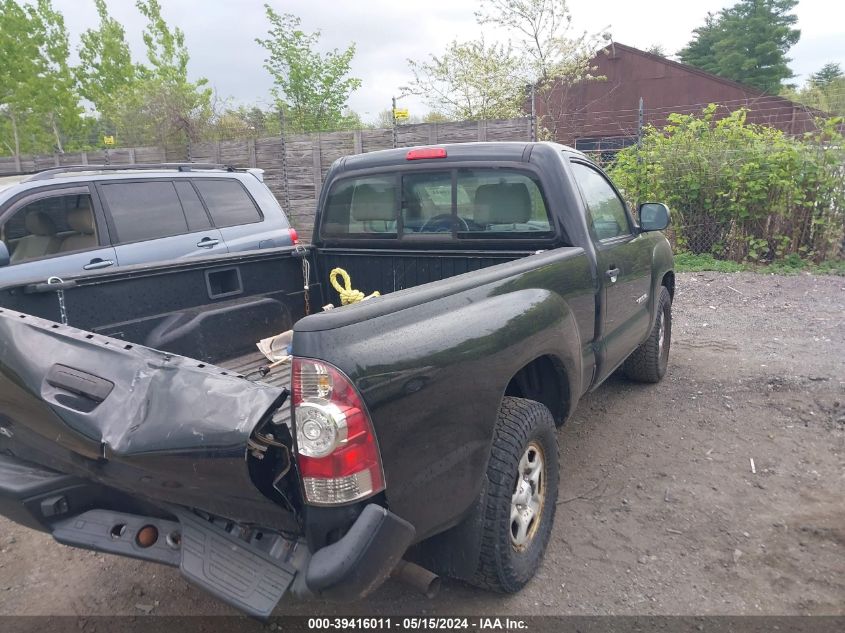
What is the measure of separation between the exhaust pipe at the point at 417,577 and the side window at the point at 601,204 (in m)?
2.18

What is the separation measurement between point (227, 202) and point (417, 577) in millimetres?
5271

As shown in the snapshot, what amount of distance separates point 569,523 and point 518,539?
68 cm

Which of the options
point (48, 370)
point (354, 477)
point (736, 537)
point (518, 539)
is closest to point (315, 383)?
point (354, 477)

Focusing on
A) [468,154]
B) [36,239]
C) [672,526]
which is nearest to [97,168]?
[36,239]

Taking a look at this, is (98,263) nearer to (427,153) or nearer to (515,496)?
(427,153)

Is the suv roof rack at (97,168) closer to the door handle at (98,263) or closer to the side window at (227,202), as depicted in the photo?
the side window at (227,202)

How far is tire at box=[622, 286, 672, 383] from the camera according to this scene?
5.04 m

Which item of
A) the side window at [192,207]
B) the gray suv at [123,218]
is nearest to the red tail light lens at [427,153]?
the gray suv at [123,218]

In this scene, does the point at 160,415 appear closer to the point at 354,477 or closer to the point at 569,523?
the point at 354,477

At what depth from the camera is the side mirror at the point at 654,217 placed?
4.40 meters

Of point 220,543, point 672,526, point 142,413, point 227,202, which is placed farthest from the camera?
point 227,202

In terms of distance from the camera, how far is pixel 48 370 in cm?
211

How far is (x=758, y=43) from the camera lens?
132 ft

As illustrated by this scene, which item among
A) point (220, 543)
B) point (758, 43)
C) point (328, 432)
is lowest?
point (220, 543)
